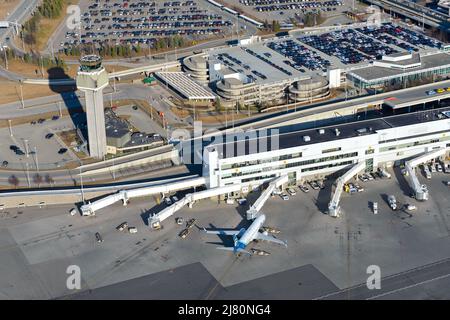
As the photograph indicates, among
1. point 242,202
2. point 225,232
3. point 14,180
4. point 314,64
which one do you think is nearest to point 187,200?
point 242,202

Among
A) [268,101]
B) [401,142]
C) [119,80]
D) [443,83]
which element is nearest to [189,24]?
[119,80]

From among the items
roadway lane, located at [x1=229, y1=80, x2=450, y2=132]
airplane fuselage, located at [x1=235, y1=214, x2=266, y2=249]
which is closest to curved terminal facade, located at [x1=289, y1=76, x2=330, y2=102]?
roadway lane, located at [x1=229, y1=80, x2=450, y2=132]

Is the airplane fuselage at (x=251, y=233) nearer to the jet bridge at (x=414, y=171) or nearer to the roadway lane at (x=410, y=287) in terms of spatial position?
the roadway lane at (x=410, y=287)

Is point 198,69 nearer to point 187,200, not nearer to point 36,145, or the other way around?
point 36,145

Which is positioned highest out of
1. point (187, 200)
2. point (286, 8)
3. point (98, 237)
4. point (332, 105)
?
point (286, 8)

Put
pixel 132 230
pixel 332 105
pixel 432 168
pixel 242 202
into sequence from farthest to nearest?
pixel 332 105 < pixel 432 168 < pixel 242 202 < pixel 132 230

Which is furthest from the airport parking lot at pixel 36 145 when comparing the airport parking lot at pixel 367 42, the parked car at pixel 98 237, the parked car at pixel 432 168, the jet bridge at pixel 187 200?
the airport parking lot at pixel 367 42

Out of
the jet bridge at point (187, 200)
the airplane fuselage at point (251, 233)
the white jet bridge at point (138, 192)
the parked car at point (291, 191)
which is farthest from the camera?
the parked car at point (291, 191)
